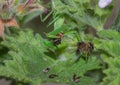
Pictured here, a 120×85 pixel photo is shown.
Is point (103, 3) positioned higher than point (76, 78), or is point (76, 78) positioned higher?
point (103, 3)

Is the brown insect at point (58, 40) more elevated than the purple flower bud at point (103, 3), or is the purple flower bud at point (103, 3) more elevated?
the purple flower bud at point (103, 3)

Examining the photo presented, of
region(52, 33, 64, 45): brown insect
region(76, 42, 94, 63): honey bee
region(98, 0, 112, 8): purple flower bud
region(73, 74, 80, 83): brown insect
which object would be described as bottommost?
region(73, 74, 80, 83): brown insect

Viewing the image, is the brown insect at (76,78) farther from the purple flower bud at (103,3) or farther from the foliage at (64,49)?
the purple flower bud at (103,3)

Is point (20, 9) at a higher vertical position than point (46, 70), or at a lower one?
higher

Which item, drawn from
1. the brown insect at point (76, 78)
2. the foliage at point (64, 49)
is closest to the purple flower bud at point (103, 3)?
the foliage at point (64, 49)

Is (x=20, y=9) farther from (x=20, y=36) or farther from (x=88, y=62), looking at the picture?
(x=88, y=62)

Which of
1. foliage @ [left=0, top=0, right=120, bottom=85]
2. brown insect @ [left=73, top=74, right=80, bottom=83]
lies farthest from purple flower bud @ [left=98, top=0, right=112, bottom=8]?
brown insect @ [left=73, top=74, right=80, bottom=83]

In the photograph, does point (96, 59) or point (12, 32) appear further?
point (12, 32)

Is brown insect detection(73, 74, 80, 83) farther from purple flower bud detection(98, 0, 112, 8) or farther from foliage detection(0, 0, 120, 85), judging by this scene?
purple flower bud detection(98, 0, 112, 8)

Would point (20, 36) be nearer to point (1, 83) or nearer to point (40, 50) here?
point (40, 50)

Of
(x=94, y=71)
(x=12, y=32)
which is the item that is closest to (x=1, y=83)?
(x=12, y=32)

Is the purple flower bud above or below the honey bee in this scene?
above
